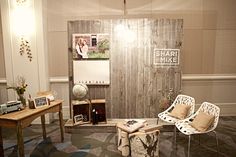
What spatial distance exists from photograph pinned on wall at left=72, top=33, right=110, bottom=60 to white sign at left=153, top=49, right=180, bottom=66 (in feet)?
3.14

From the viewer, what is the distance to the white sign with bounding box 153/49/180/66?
14.1 feet

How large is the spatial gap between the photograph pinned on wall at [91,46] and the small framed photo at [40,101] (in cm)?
116

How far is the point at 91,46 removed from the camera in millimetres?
4312

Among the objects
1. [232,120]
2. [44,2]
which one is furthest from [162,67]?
[44,2]

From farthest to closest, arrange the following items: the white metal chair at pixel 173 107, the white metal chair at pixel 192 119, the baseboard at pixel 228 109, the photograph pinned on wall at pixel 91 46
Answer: the baseboard at pixel 228 109, the photograph pinned on wall at pixel 91 46, the white metal chair at pixel 173 107, the white metal chair at pixel 192 119

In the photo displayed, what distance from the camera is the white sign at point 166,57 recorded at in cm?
430

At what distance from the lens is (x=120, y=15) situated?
190 inches

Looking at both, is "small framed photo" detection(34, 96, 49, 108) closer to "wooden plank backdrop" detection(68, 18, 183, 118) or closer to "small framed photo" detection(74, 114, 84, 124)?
"small framed photo" detection(74, 114, 84, 124)

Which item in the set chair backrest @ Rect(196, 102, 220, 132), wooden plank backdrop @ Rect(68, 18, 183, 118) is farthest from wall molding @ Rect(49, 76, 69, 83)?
chair backrest @ Rect(196, 102, 220, 132)

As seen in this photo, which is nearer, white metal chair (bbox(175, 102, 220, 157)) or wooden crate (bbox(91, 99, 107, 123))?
white metal chair (bbox(175, 102, 220, 157))

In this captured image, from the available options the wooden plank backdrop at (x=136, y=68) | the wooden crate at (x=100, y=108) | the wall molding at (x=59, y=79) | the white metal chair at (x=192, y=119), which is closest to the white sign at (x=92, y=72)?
the wooden plank backdrop at (x=136, y=68)

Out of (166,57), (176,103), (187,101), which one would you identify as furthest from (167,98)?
(166,57)

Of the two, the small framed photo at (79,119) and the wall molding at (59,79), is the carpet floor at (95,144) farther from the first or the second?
the wall molding at (59,79)

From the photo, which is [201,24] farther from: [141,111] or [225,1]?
[141,111]
